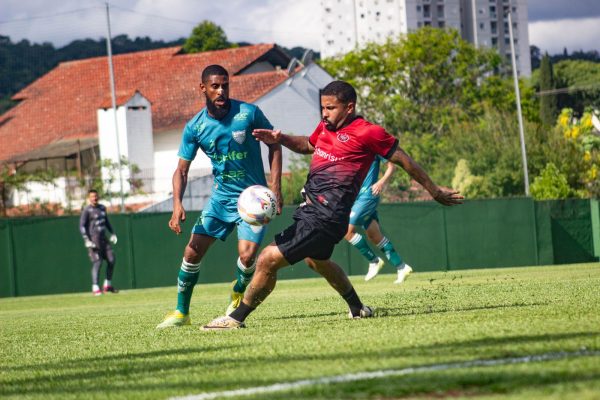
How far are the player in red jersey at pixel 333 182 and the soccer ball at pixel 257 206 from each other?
96 cm

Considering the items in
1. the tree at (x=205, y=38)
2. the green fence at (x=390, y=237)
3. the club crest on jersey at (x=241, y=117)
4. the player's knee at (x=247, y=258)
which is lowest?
the green fence at (x=390, y=237)

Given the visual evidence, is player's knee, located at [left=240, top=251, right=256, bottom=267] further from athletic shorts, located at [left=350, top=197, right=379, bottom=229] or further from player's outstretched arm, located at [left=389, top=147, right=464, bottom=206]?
athletic shorts, located at [left=350, top=197, right=379, bottom=229]

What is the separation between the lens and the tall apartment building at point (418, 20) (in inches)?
5640

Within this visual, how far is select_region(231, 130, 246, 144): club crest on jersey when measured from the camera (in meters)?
10.8

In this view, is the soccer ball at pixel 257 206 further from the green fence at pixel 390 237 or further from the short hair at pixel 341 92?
the green fence at pixel 390 237

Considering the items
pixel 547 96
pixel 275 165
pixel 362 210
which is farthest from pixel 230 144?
pixel 547 96

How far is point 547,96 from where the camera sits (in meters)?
113

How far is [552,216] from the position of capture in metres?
31.5

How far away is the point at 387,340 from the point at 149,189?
46.3m

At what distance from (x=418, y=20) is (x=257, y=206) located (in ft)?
451

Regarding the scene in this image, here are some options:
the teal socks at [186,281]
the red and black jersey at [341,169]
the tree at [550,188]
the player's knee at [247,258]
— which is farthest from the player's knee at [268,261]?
the tree at [550,188]

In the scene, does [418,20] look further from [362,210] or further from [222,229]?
[222,229]

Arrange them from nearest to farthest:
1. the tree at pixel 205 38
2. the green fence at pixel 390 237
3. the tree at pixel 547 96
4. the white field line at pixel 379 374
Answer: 1. the white field line at pixel 379 374
2. the green fence at pixel 390 237
3. the tree at pixel 205 38
4. the tree at pixel 547 96

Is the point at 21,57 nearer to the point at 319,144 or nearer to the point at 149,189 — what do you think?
the point at 149,189
